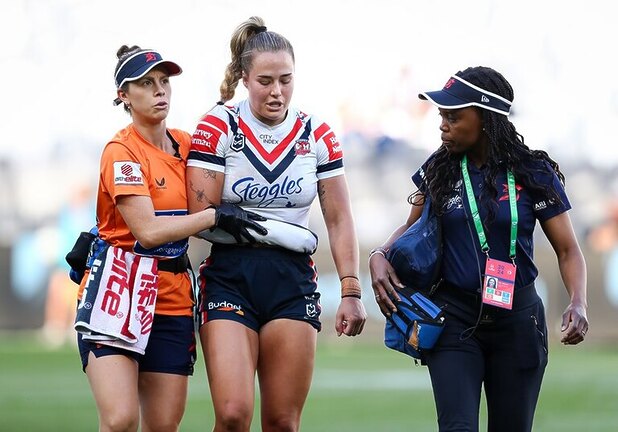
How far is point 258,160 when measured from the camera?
6605 mm

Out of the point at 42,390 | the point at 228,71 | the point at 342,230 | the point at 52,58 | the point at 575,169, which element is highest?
the point at 52,58

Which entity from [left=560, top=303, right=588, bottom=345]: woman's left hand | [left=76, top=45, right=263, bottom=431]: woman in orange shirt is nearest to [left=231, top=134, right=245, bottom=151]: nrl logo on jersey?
[left=76, top=45, right=263, bottom=431]: woman in orange shirt

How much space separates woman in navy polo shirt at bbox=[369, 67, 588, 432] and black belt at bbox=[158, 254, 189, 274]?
1.01 meters

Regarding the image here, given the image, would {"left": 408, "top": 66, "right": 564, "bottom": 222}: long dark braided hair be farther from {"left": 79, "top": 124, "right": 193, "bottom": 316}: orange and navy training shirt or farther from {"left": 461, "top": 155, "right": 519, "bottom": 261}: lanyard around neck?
{"left": 79, "top": 124, "right": 193, "bottom": 316}: orange and navy training shirt

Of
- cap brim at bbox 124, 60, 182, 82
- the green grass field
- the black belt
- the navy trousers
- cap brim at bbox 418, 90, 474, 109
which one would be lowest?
the green grass field

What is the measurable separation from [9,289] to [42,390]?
7.28 metres

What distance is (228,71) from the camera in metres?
6.91

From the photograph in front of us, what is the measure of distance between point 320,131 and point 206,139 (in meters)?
0.62

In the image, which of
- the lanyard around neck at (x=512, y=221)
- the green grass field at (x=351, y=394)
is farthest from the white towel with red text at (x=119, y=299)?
the green grass field at (x=351, y=394)

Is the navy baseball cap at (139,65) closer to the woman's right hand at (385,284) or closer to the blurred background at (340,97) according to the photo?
the woman's right hand at (385,284)

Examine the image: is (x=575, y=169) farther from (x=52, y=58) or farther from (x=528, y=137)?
(x=52, y=58)

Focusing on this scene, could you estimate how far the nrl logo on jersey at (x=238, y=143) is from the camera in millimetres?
6609

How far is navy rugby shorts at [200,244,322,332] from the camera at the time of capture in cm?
652

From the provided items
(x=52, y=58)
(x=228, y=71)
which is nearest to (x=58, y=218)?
(x=52, y=58)
